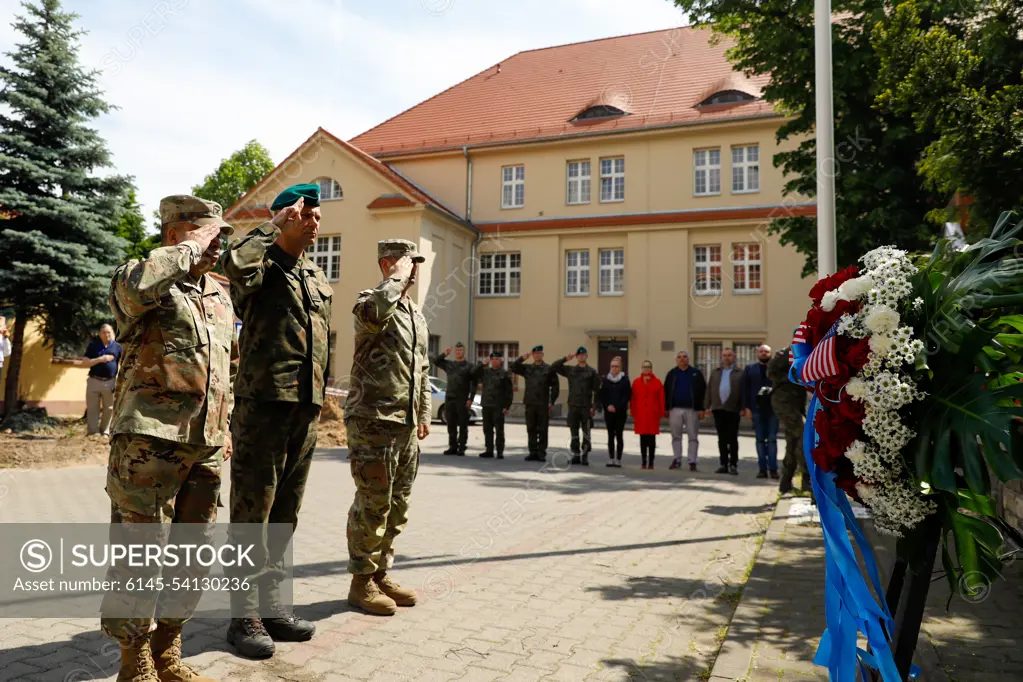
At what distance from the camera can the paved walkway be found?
363cm

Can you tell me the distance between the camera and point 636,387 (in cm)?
1409

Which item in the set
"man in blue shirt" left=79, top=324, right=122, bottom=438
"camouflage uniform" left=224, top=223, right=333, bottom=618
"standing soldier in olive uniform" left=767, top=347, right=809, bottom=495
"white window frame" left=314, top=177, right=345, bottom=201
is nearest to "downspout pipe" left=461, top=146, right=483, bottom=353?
"white window frame" left=314, top=177, right=345, bottom=201

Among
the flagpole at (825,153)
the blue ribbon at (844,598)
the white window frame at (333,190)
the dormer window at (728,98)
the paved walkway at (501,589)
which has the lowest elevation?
the paved walkway at (501,589)

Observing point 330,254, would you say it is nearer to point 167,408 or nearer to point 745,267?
point 745,267

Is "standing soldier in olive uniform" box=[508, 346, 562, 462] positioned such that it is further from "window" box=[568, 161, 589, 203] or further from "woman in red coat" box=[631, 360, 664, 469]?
"window" box=[568, 161, 589, 203]

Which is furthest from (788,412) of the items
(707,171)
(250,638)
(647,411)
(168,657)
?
(707,171)

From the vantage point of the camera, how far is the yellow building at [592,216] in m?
28.5

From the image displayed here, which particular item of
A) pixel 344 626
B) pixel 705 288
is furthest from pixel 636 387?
pixel 705 288

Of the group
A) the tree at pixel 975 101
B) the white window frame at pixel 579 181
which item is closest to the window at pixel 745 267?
the white window frame at pixel 579 181

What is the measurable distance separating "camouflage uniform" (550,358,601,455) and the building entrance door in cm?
1558

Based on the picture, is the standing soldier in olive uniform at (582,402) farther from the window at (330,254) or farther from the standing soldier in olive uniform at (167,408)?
the window at (330,254)

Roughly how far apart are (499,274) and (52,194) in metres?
18.6

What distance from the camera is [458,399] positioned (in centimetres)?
1522

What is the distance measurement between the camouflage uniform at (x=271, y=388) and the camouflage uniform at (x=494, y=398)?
36.1 ft
